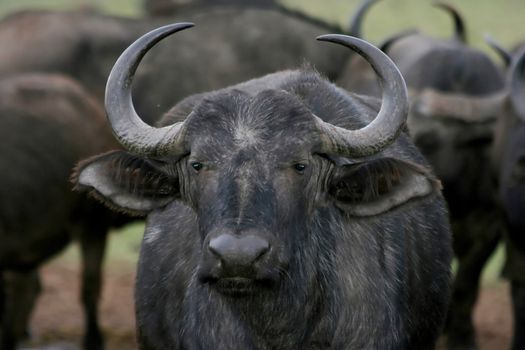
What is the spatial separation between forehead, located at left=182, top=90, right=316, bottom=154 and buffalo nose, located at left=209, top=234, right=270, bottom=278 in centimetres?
51

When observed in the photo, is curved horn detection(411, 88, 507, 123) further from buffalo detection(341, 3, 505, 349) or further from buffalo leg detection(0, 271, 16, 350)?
buffalo leg detection(0, 271, 16, 350)

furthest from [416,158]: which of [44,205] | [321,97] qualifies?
[44,205]

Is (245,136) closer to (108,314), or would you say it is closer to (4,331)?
(4,331)

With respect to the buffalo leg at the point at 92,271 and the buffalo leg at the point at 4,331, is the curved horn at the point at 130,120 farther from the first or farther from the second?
the buffalo leg at the point at 92,271

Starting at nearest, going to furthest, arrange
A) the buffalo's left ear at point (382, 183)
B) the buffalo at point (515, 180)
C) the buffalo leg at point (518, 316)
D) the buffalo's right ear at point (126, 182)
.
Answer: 1. the buffalo's left ear at point (382, 183)
2. the buffalo's right ear at point (126, 182)
3. the buffalo at point (515, 180)
4. the buffalo leg at point (518, 316)

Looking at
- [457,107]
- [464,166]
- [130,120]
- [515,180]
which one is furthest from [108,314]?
[130,120]

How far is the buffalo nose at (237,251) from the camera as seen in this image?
18.9ft

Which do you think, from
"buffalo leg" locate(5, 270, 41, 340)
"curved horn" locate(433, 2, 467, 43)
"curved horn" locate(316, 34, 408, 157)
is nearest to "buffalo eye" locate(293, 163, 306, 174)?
"curved horn" locate(316, 34, 408, 157)

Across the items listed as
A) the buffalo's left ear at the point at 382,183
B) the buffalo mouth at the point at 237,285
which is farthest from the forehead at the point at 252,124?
the buffalo mouth at the point at 237,285

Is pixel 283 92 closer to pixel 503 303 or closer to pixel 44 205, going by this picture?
pixel 44 205

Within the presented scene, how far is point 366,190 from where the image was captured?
646 cm

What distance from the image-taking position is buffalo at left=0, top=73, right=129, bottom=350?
10625mm

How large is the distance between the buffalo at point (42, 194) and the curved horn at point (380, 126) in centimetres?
477

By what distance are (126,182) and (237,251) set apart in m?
1.08
